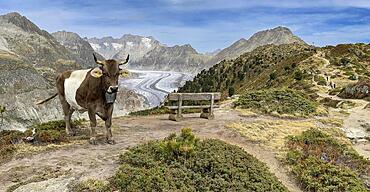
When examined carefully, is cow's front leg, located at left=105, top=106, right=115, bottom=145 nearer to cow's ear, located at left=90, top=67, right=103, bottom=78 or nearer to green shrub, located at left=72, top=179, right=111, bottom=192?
cow's ear, located at left=90, top=67, right=103, bottom=78

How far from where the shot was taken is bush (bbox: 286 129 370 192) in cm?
1492

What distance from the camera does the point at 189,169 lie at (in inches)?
524

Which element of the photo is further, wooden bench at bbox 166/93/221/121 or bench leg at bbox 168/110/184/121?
bench leg at bbox 168/110/184/121

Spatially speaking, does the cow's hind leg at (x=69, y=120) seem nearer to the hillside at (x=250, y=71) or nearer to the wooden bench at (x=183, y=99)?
the wooden bench at (x=183, y=99)

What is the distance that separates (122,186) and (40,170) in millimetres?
2903

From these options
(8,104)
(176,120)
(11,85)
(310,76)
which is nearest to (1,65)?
(11,85)

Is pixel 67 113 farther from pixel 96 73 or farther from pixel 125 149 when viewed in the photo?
pixel 125 149

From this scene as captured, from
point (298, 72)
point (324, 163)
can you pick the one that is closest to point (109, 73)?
point (324, 163)

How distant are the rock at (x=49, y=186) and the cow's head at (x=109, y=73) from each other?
394 centimetres

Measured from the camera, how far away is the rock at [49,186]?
1091 cm

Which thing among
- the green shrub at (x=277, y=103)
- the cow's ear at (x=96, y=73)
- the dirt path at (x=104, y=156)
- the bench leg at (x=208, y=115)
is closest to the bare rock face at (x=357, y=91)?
the green shrub at (x=277, y=103)

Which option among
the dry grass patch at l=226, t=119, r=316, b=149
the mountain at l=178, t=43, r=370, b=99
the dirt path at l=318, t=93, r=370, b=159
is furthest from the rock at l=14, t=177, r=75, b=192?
the mountain at l=178, t=43, r=370, b=99

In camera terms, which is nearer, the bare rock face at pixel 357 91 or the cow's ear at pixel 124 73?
the cow's ear at pixel 124 73

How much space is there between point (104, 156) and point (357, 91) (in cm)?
2947
